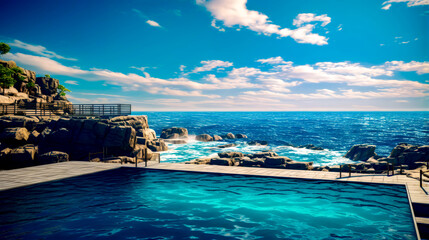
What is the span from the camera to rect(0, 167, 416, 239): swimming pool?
8695 mm

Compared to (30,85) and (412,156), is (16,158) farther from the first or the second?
(412,156)

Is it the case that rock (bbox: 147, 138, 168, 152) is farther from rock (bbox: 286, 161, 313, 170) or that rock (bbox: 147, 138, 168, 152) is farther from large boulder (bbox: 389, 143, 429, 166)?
large boulder (bbox: 389, 143, 429, 166)

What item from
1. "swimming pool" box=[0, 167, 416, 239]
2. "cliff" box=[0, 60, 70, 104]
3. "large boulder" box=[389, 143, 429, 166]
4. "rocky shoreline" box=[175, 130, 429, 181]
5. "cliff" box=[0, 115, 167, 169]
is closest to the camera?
"swimming pool" box=[0, 167, 416, 239]

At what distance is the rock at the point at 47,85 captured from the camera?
173 ft

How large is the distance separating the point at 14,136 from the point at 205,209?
2288cm

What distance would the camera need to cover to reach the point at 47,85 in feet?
174

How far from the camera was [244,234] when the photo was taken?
8617 millimetres

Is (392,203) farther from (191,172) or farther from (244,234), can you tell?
(191,172)

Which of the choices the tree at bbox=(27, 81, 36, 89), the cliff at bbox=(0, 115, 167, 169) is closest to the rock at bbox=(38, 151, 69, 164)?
the cliff at bbox=(0, 115, 167, 169)

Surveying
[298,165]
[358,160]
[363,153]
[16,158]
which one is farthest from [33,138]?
[363,153]

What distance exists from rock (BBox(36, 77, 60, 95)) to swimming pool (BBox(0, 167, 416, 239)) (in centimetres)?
4637

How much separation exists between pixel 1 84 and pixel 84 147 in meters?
27.9

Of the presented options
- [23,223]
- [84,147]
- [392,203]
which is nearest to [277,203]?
[392,203]

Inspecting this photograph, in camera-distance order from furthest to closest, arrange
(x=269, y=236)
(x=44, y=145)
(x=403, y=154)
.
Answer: (x=403, y=154)
(x=44, y=145)
(x=269, y=236)
